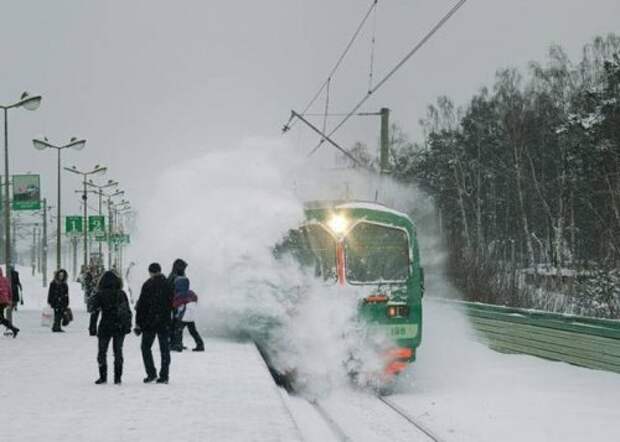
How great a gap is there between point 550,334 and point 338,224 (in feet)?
16.2

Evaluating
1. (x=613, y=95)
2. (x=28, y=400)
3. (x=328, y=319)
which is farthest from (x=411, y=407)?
(x=613, y=95)

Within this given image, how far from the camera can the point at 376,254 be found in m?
14.5

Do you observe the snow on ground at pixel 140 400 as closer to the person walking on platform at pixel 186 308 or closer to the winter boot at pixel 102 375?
the winter boot at pixel 102 375

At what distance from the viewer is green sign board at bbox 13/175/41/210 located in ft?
133

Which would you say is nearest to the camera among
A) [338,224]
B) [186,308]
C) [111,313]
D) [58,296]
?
[111,313]

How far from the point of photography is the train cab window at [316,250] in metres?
14.4

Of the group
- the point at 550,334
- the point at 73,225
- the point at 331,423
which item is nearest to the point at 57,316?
the point at 550,334

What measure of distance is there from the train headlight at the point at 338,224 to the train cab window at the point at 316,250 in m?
0.14

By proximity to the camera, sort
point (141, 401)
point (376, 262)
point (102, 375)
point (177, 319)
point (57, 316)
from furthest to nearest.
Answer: point (57, 316)
point (177, 319)
point (376, 262)
point (102, 375)
point (141, 401)

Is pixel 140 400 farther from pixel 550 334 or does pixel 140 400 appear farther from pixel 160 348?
pixel 550 334

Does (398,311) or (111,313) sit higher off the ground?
(111,313)

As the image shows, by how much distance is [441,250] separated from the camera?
1192 inches

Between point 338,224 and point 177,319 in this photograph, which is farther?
point 177,319

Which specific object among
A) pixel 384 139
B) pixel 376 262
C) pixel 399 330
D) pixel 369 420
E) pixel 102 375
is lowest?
pixel 369 420
